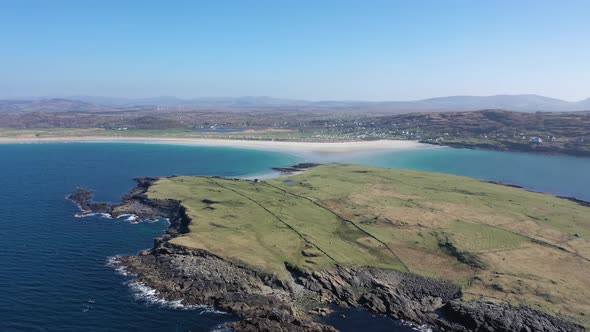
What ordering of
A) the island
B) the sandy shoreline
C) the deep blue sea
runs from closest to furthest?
the deep blue sea → the island → the sandy shoreline

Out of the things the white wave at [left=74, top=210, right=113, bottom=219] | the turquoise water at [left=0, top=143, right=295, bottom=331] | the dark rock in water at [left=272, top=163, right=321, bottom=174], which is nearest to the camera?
the turquoise water at [left=0, top=143, right=295, bottom=331]

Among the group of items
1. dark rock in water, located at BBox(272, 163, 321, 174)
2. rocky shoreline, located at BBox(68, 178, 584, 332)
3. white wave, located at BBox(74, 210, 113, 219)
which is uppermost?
dark rock in water, located at BBox(272, 163, 321, 174)

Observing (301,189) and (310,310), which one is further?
(301,189)

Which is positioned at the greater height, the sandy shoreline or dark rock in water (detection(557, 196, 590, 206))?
the sandy shoreline

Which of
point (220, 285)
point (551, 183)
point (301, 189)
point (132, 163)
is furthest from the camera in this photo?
point (132, 163)

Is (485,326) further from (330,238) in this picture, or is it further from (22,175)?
(22,175)

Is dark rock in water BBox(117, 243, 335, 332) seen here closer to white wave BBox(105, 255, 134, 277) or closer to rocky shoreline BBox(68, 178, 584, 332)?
rocky shoreline BBox(68, 178, 584, 332)

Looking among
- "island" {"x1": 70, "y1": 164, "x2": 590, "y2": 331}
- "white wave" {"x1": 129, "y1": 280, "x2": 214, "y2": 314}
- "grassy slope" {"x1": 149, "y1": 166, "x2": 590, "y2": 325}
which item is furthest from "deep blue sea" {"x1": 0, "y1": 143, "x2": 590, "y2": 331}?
"grassy slope" {"x1": 149, "y1": 166, "x2": 590, "y2": 325}

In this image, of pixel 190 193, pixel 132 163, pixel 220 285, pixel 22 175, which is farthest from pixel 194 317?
pixel 132 163
